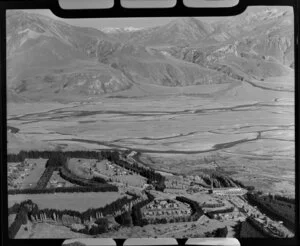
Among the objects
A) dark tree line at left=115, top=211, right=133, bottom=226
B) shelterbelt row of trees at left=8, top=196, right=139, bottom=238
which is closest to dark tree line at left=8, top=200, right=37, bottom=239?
shelterbelt row of trees at left=8, top=196, right=139, bottom=238

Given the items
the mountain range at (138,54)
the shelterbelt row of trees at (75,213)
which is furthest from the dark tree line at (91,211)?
the mountain range at (138,54)

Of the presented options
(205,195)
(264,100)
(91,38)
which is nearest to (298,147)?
(264,100)

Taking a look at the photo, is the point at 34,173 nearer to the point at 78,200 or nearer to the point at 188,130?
the point at 78,200

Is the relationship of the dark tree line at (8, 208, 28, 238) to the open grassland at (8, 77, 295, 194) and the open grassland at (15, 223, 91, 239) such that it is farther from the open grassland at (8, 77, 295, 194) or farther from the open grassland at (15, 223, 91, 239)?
the open grassland at (8, 77, 295, 194)

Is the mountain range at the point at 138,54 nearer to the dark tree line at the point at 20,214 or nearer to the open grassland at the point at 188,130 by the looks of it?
the open grassland at the point at 188,130

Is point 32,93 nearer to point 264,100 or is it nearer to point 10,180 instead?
point 10,180

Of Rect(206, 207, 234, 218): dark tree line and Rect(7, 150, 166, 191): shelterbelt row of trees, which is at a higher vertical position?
Rect(7, 150, 166, 191): shelterbelt row of trees
